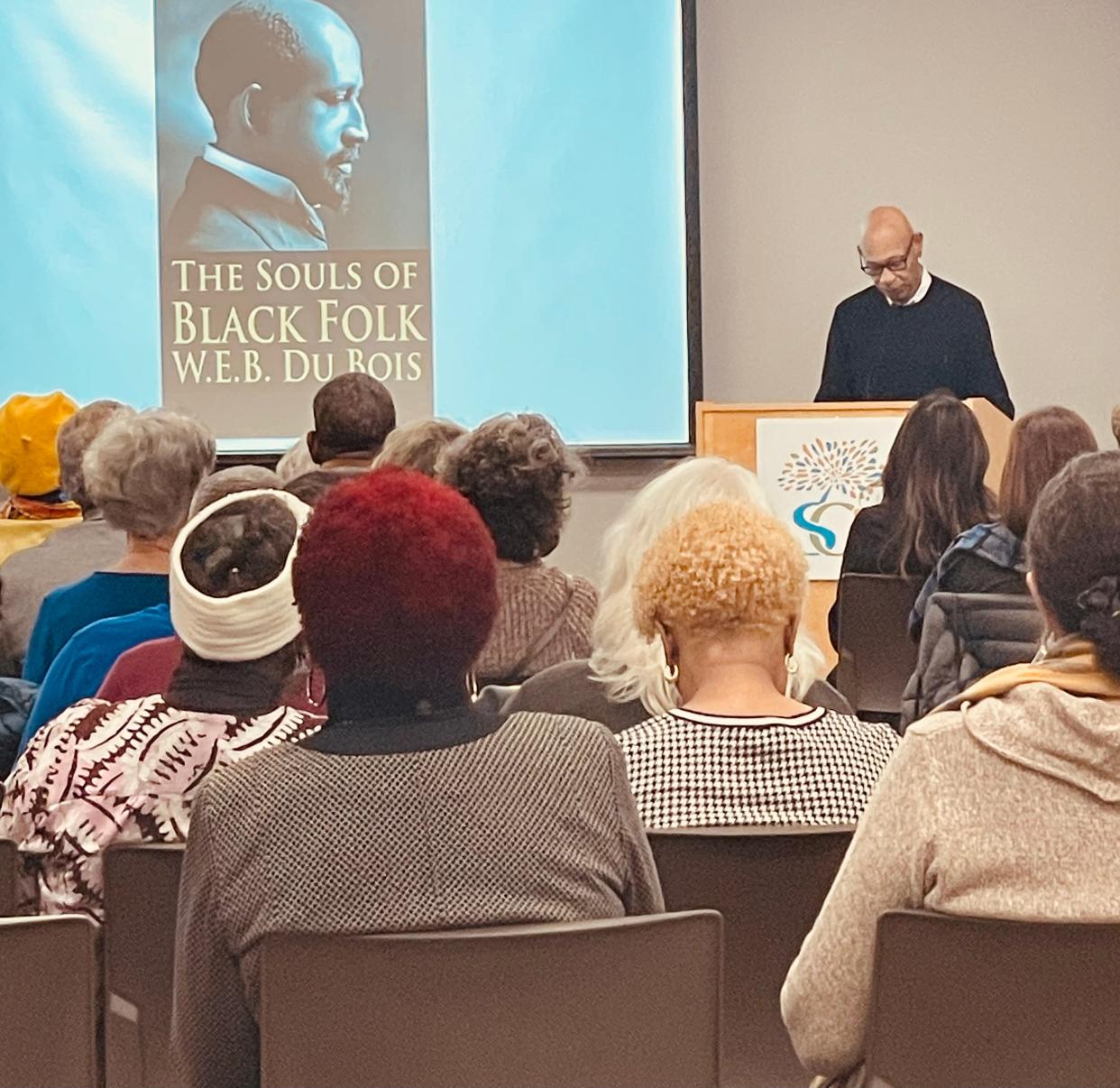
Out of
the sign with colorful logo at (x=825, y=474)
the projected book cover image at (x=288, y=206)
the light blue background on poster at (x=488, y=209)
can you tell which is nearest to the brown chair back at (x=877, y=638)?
the sign with colorful logo at (x=825, y=474)

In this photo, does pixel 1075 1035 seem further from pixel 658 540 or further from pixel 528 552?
pixel 528 552

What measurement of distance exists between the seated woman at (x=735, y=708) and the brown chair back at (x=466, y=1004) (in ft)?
1.94

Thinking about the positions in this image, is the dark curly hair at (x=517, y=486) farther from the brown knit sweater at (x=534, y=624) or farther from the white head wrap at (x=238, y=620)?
the white head wrap at (x=238, y=620)

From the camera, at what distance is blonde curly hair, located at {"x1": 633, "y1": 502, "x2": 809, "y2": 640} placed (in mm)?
2234

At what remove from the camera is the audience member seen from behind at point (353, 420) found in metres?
4.22

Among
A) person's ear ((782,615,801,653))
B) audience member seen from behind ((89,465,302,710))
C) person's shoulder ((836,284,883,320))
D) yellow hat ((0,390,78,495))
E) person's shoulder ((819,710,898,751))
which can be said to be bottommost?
person's shoulder ((819,710,898,751))

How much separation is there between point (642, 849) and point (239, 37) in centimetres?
582

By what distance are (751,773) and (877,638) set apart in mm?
1934

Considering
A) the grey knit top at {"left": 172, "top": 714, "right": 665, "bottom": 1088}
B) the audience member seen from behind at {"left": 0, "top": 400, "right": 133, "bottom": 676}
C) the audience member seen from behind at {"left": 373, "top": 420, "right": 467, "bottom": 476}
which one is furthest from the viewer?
the audience member seen from behind at {"left": 373, "top": 420, "right": 467, "bottom": 476}

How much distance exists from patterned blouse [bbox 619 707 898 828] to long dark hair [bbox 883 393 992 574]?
2.00 metres

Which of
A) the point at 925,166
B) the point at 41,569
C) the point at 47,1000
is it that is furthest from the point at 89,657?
the point at 925,166

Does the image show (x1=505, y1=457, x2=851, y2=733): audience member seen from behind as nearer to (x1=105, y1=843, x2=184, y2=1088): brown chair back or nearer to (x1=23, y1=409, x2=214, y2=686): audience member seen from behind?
(x1=105, y1=843, x2=184, y2=1088): brown chair back

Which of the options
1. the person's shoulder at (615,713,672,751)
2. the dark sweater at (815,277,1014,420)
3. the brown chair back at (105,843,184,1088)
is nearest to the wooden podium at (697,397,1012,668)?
the dark sweater at (815,277,1014,420)

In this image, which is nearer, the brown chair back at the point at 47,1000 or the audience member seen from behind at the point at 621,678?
the brown chair back at the point at 47,1000
